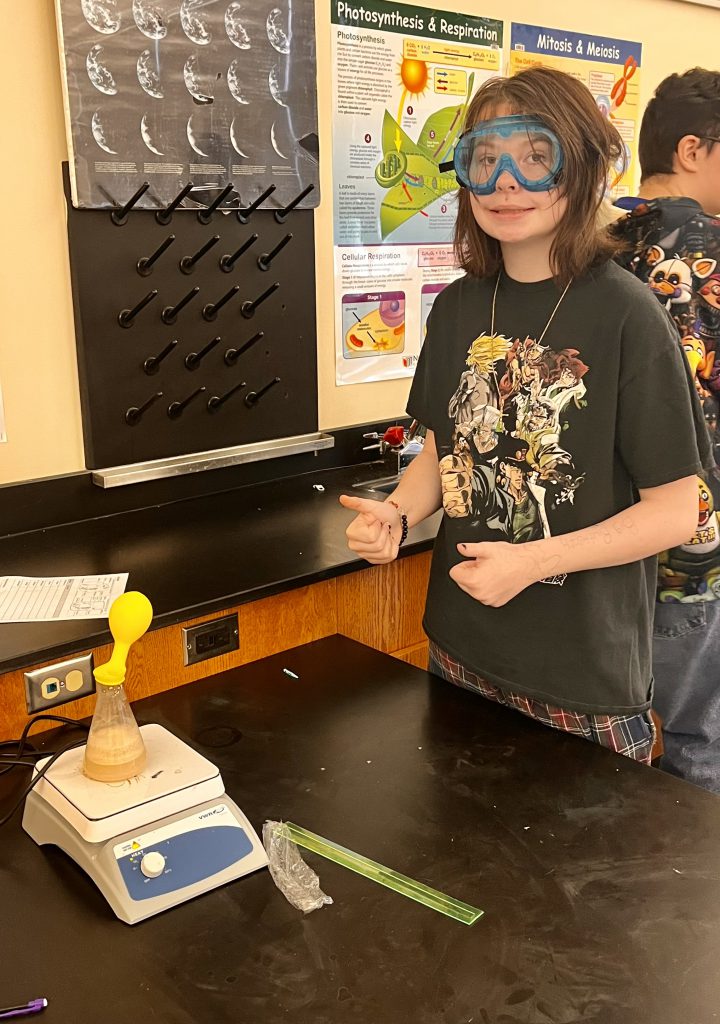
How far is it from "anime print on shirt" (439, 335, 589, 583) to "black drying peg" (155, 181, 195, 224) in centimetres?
78

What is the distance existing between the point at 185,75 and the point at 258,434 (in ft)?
2.56

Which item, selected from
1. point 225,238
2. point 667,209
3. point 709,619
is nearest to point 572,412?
point 667,209

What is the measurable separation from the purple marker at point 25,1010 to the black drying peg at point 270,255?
1608mm

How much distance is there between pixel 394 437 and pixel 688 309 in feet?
2.94

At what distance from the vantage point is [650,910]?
1.04 m

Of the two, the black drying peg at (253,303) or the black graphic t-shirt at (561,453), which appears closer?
the black graphic t-shirt at (561,453)

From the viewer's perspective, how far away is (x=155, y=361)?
6.61ft

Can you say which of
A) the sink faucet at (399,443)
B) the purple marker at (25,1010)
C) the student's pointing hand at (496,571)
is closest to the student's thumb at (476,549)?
the student's pointing hand at (496,571)

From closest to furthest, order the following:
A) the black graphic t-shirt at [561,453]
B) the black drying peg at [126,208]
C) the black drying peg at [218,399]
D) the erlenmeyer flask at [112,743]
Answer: the erlenmeyer flask at [112,743] → the black graphic t-shirt at [561,453] → the black drying peg at [126,208] → the black drying peg at [218,399]

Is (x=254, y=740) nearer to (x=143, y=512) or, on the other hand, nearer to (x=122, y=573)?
(x=122, y=573)

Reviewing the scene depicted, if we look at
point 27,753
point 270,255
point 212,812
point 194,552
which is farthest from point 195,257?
point 212,812

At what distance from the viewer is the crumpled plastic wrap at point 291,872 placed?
3.51 ft

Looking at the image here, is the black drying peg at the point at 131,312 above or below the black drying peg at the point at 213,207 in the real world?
below

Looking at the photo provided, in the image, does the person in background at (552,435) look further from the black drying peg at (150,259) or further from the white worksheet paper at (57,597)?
the black drying peg at (150,259)
